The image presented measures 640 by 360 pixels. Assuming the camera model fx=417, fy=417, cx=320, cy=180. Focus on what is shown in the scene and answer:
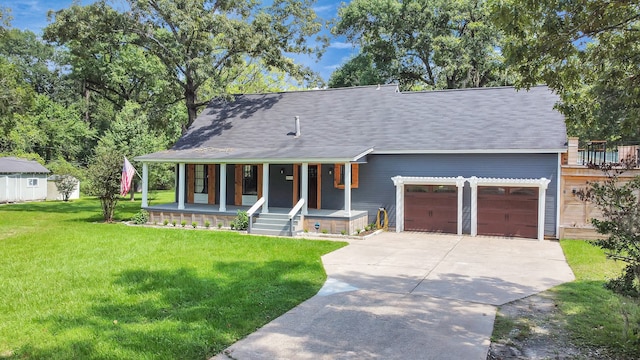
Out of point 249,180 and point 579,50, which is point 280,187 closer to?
point 249,180

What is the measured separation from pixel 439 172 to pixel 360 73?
17.3 metres

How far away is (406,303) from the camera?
657 centimetres

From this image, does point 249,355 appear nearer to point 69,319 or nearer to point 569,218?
point 69,319

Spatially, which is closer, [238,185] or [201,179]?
[238,185]

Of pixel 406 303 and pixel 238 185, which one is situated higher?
pixel 238 185

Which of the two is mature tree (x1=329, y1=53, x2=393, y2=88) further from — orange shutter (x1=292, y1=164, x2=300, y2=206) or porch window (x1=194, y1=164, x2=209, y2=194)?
porch window (x1=194, y1=164, x2=209, y2=194)

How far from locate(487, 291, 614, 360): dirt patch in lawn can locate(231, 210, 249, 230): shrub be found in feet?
33.2

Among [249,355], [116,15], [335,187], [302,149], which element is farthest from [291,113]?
[249,355]

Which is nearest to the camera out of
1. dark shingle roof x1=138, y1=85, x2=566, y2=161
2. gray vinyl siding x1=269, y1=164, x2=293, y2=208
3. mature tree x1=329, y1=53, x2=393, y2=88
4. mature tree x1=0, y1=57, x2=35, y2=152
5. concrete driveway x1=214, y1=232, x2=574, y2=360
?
concrete driveway x1=214, y1=232, x2=574, y2=360

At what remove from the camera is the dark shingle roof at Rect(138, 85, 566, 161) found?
14.8 m

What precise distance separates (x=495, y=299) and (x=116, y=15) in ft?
65.0

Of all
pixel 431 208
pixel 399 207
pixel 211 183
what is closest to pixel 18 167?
pixel 211 183

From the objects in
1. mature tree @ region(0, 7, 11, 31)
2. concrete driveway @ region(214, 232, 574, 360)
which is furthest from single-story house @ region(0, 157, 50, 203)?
concrete driveway @ region(214, 232, 574, 360)

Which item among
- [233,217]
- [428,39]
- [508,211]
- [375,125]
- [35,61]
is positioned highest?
[35,61]
